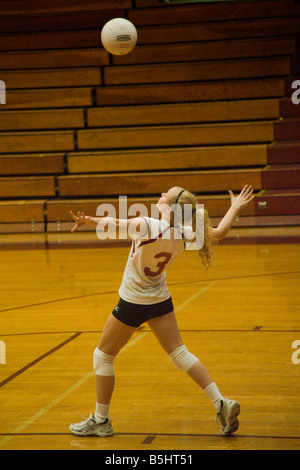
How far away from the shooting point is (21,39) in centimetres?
1190

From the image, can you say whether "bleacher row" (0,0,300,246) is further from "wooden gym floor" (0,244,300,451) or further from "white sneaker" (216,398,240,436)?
"white sneaker" (216,398,240,436)

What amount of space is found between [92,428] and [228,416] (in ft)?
1.95

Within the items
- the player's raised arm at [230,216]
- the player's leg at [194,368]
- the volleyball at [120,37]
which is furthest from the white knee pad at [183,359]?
the volleyball at [120,37]

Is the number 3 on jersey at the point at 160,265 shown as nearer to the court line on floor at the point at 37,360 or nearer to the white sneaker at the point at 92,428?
the white sneaker at the point at 92,428


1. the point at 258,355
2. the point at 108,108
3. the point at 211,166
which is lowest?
the point at 258,355

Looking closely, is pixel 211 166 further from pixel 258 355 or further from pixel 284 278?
pixel 258 355

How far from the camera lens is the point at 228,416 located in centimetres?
286

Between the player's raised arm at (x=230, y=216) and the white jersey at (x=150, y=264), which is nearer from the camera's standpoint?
the white jersey at (x=150, y=264)

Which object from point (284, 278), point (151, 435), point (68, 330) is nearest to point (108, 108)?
point (284, 278)

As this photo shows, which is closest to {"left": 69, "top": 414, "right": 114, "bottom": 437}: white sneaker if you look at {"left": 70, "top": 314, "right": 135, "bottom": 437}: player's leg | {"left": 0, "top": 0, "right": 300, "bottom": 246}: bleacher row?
{"left": 70, "top": 314, "right": 135, "bottom": 437}: player's leg

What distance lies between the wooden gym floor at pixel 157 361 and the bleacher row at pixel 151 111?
3095 mm

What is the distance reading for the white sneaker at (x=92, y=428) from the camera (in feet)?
9.66

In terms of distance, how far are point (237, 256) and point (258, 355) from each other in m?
4.05

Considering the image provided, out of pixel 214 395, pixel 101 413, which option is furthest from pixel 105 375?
pixel 214 395
